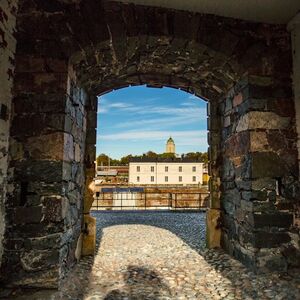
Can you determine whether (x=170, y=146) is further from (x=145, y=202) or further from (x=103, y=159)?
(x=145, y=202)

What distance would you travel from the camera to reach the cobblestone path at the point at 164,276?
279 centimetres

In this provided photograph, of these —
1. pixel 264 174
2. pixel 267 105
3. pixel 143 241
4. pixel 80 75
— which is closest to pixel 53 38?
pixel 80 75

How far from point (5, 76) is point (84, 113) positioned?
1.49 metres

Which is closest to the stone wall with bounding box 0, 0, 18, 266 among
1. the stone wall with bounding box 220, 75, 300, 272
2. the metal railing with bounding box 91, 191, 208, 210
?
the stone wall with bounding box 220, 75, 300, 272

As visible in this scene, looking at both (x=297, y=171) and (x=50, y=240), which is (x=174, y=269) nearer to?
(x=50, y=240)

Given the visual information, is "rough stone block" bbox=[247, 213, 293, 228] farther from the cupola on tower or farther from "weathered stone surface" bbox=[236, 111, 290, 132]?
the cupola on tower

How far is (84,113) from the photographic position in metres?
4.26

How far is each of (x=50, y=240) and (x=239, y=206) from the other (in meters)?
2.53

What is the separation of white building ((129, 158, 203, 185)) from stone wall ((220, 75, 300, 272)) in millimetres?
37628

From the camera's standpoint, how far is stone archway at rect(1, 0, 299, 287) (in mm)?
2898

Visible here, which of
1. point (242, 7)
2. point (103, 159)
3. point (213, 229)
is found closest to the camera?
point (242, 7)

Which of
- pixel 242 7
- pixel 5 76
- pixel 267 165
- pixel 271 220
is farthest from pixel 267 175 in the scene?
pixel 5 76

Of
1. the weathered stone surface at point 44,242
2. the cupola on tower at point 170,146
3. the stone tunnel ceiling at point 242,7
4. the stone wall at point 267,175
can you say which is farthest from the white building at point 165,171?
the weathered stone surface at point 44,242

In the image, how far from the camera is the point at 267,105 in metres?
3.50
